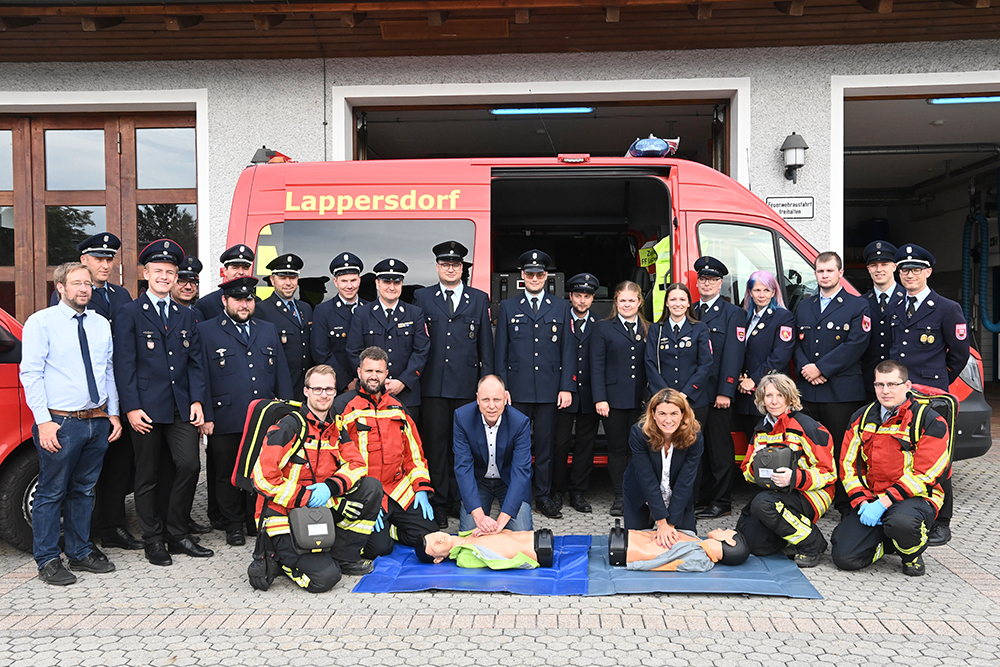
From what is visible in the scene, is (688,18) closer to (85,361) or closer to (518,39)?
(518,39)

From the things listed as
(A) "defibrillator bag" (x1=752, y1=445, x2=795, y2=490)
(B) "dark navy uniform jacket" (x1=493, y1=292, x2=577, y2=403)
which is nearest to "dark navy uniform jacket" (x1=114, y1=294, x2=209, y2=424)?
(B) "dark navy uniform jacket" (x1=493, y1=292, x2=577, y2=403)

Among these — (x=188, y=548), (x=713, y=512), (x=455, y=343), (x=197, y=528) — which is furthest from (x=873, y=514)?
(x=197, y=528)

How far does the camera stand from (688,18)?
7.26 meters

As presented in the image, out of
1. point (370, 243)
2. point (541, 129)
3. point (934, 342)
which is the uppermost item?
point (541, 129)

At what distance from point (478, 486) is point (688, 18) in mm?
5182

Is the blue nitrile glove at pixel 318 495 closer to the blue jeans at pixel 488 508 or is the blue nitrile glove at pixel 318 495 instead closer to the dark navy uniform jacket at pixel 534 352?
the blue jeans at pixel 488 508

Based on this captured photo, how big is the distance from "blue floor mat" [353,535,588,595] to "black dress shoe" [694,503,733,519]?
1138 mm

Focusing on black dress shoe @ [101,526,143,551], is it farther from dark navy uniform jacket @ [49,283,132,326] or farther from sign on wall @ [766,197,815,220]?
sign on wall @ [766,197,815,220]

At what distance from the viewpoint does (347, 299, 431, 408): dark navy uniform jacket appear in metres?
4.95

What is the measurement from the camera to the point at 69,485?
4.07m

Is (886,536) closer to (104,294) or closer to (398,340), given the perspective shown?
(398,340)

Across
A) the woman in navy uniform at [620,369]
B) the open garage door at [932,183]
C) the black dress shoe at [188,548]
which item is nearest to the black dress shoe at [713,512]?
the woman in navy uniform at [620,369]

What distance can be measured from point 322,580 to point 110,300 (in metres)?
2.26

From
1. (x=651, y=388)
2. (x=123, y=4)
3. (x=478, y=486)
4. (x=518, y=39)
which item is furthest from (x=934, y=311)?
(x=123, y=4)
